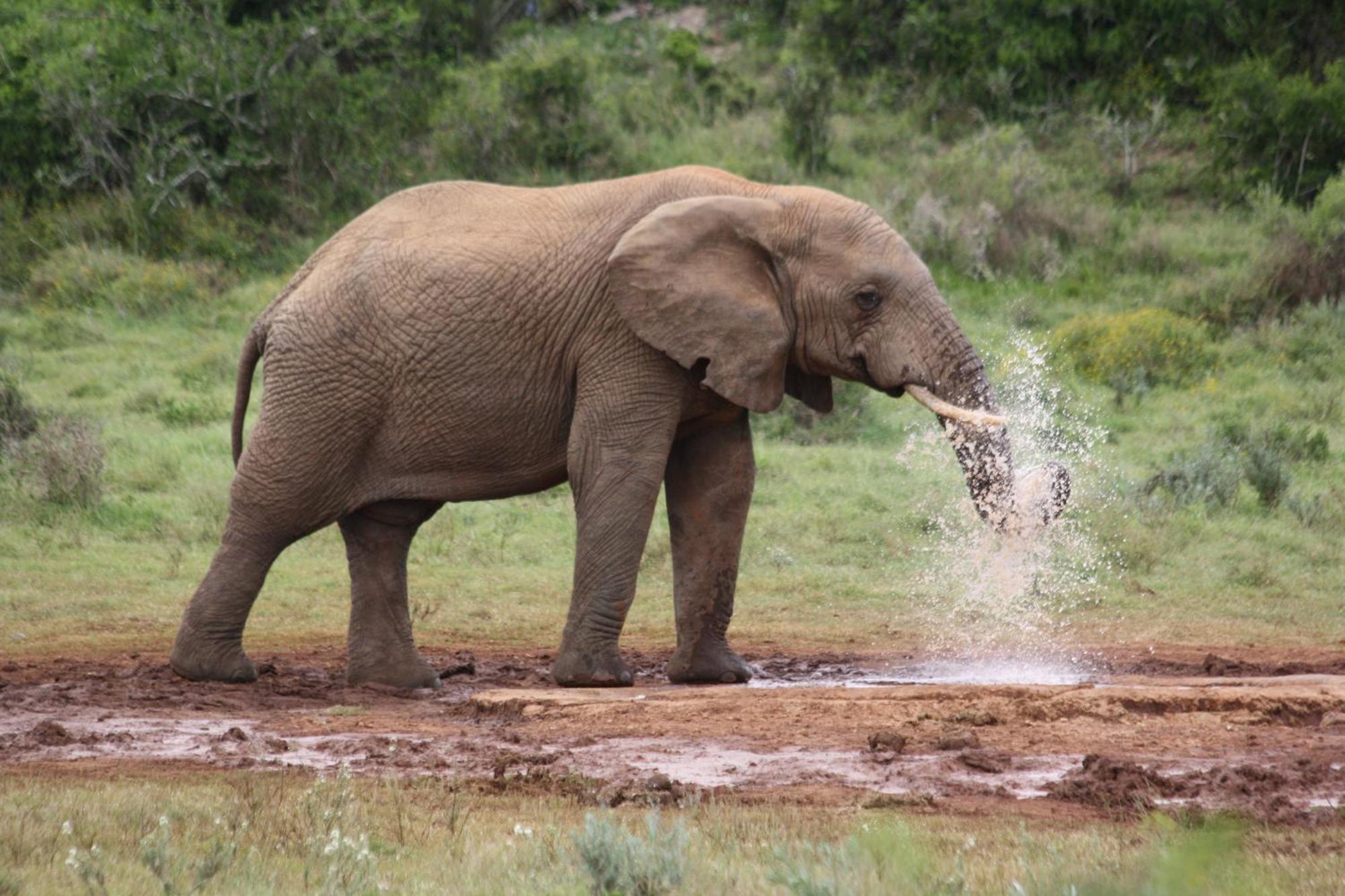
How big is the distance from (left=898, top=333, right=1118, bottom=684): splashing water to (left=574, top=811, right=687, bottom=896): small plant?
4.24 meters

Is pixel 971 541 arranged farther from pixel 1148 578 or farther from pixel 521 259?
pixel 521 259

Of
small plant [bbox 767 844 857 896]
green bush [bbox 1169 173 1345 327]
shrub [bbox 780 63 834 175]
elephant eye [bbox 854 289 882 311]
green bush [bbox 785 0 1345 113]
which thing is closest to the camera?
small plant [bbox 767 844 857 896]

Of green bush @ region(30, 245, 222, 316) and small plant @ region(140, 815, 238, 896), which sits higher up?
green bush @ region(30, 245, 222, 316)

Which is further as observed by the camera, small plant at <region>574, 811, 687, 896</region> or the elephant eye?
the elephant eye

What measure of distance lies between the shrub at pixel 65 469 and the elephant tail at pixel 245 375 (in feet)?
13.5

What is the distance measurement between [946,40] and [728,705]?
17448mm

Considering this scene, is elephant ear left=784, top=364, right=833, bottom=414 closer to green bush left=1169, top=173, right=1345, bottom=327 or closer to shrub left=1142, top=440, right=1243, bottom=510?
shrub left=1142, top=440, right=1243, bottom=510

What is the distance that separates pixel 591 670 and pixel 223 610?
176cm

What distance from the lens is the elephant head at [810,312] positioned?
8.68 metres

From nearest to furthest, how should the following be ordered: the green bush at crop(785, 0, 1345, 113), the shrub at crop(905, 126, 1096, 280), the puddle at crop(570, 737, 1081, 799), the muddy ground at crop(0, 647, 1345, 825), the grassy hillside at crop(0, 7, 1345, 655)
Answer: the muddy ground at crop(0, 647, 1345, 825)
the puddle at crop(570, 737, 1081, 799)
the grassy hillside at crop(0, 7, 1345, 655)
the shrub at crop(905, 126, 1096, 280)
the green bush at crop(785, 0, 1345, 113)

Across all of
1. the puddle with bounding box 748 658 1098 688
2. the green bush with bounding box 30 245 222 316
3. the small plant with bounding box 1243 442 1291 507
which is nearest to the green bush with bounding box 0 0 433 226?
the green bush with bounding box 30 245 222 316

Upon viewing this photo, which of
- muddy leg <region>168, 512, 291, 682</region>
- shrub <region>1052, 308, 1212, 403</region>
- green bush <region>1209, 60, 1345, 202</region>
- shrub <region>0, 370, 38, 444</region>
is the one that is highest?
green bush <region>1209, 60, 1345, 202</region>

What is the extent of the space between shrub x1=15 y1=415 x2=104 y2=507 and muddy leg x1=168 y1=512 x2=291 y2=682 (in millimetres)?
4750

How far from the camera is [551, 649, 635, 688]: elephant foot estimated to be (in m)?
8.95
